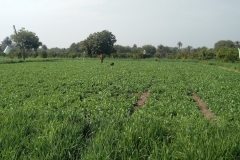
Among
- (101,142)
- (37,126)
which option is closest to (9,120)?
(37,126)

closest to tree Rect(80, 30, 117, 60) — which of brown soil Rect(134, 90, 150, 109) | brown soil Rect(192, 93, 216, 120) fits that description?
brown soil Rect(134, 90, 150, 109)

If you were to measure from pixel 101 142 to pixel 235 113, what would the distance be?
20.7ft

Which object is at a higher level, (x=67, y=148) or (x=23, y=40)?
(x=23, y=40)

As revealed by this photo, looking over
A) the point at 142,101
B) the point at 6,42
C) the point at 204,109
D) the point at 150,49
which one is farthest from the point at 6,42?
the point at 204,109

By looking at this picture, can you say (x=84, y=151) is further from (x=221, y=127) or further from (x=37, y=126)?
(x=221, y=127)

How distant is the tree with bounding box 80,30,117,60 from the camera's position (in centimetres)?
7406

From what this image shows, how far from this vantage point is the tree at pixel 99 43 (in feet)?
243

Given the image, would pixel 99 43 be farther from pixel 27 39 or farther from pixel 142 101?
pixel 142 101

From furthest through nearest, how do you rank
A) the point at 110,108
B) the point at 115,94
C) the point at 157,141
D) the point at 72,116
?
the point at 115,94
the point at 110,108
the point at 72,116
the point at 157,141

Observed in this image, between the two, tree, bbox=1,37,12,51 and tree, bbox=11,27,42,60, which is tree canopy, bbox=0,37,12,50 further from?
tree, bbox=11,27,42,60

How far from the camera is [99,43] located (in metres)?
73.5

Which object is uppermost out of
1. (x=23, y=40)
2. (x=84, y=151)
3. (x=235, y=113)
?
(x=23, y=40)

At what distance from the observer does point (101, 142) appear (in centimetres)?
374

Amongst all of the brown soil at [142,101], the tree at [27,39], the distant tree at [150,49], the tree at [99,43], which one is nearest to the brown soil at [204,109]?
the brown soil at [142,101]
